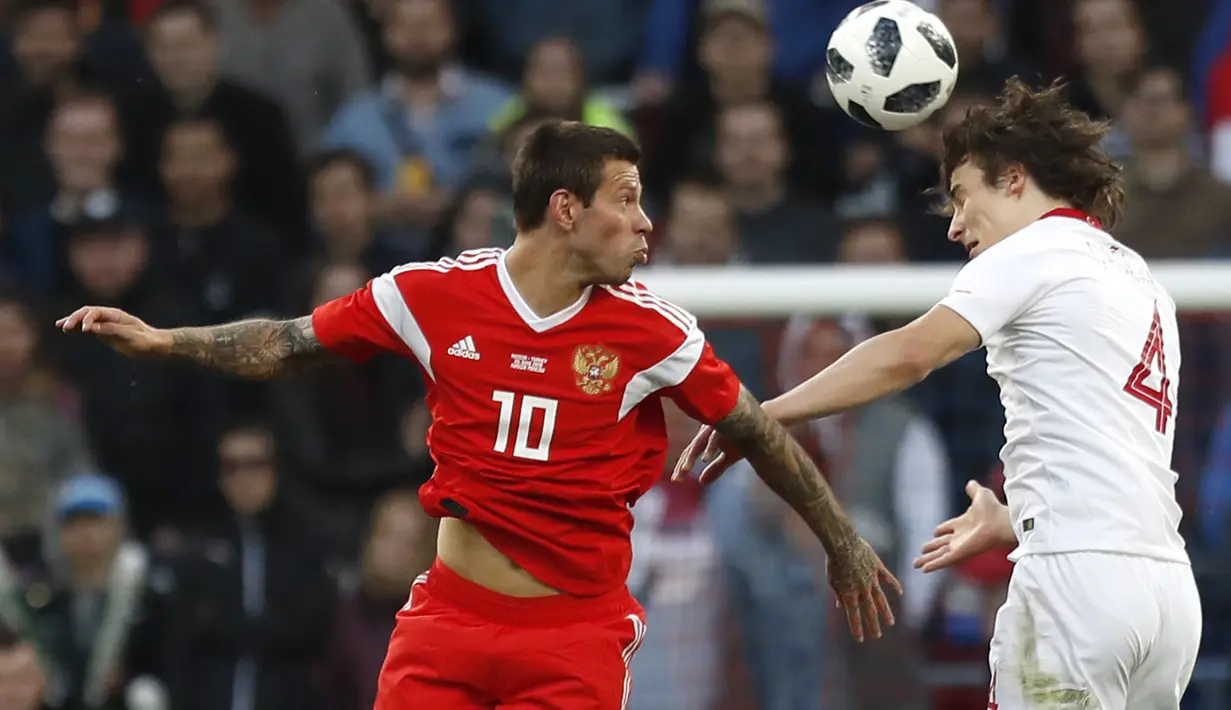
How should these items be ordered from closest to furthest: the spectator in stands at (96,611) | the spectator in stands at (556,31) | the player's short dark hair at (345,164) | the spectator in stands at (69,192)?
the spectator in stands at (96,611) < the player's short dark hair at (345,164) < the spectator in stands at (69,192) < the spectator in stands at (556,31)

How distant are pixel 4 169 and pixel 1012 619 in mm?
7138

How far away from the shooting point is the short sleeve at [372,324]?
18.1 ft

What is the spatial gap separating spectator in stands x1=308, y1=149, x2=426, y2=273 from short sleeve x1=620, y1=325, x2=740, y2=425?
4.39 m

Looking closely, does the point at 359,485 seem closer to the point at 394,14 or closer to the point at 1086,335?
the point at 394,14

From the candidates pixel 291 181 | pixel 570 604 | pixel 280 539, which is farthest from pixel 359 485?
pixel 570 604

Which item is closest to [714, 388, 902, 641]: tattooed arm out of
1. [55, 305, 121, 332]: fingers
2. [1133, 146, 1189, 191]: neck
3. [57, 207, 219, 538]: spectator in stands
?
[55, 305, 121, 332]: fingers

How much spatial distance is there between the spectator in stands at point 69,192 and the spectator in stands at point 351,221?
36.9 inches

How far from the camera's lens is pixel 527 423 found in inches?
213

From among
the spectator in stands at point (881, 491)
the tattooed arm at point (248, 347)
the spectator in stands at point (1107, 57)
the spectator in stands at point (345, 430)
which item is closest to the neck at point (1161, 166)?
the spectator in stands at point (1107, 57)

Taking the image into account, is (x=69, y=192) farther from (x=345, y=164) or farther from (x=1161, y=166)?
→ (x=1161, y=166)

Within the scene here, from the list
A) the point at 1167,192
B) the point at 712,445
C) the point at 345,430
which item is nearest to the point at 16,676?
the point at 345,430

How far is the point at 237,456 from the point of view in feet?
29.4

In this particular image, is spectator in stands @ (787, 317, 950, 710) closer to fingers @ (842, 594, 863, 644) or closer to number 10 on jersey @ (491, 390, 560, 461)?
fingers @ (842, 594, 863, 644)

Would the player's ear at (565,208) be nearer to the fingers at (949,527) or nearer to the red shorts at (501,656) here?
the red shorts at (501,656)
